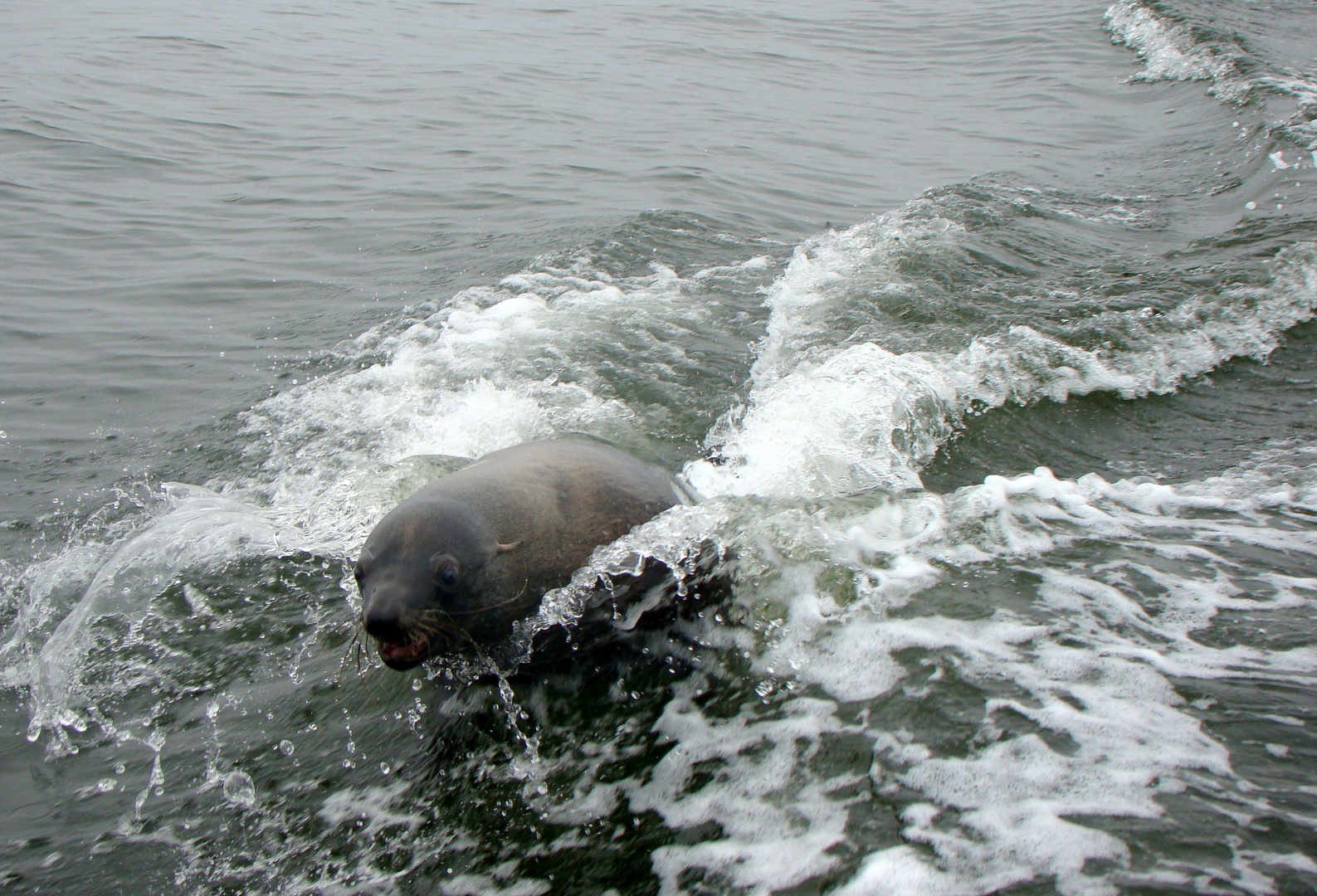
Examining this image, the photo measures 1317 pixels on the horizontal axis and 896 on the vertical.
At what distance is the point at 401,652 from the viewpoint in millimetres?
3111

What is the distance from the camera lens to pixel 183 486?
512cm

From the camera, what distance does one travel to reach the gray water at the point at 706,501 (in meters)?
2.86

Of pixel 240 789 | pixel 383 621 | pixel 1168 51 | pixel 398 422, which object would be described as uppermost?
pixel 1168 51

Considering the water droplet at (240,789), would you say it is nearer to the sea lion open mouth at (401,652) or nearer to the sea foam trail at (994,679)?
the sea lion open mouth at (401,652)

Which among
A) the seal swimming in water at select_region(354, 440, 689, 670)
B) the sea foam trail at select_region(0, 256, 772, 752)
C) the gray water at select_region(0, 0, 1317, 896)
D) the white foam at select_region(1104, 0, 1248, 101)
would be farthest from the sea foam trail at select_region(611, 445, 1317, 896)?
the white foam at select_region(1104, 0, 1248, 101)

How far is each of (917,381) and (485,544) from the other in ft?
10.6

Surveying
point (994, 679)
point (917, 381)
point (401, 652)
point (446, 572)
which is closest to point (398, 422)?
point (446, 572)

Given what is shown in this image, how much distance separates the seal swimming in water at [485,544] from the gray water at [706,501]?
0.59ft

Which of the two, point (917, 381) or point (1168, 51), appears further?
point (1168, 51)

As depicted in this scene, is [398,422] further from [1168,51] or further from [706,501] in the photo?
[1168,51]

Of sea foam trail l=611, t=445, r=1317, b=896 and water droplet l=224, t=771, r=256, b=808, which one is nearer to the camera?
sea foam trail l=611, t=445, r=1317, b=896

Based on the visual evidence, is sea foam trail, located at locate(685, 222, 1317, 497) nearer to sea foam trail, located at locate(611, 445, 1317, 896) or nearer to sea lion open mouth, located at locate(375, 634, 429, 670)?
sea foam trail, located at locate(611, 445, 1317, 896)

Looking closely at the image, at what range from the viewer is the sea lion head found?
3113 mm

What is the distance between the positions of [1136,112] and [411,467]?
1209cm
